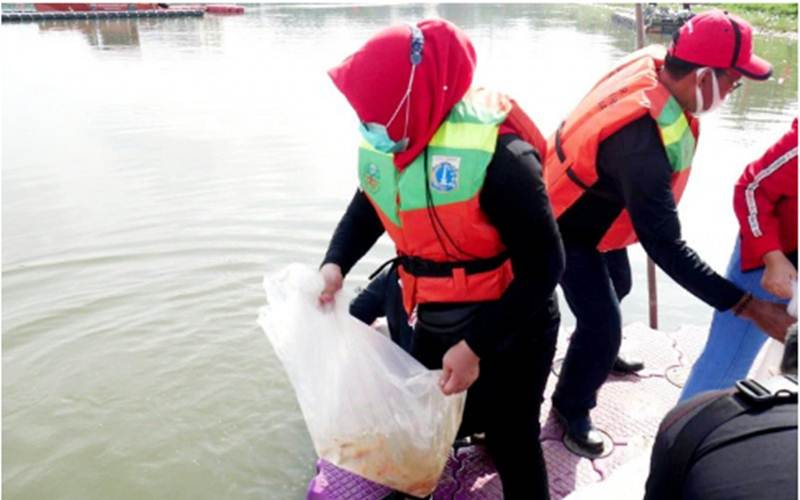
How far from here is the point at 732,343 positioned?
7.07 feet

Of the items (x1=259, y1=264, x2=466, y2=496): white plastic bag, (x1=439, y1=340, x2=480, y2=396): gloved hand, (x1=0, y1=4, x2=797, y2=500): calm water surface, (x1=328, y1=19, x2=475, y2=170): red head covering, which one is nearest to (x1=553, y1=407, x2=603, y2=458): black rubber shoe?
(x1=259, y1=264, x2=466, y2=496): white plastic bag

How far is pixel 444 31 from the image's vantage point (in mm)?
1543

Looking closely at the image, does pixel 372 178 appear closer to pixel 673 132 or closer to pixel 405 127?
pixel 405 127

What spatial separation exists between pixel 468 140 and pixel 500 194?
6.2 inches

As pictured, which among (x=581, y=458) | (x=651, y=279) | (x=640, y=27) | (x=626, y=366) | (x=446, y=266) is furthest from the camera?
(x=640, y=27)

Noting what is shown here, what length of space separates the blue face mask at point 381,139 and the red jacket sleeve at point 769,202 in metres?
1.12

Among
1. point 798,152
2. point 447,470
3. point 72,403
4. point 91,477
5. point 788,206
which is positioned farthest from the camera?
point 72,403

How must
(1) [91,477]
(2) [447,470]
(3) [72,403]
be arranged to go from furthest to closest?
(3) [72,403], (1) [91,477], (2) [447,470]

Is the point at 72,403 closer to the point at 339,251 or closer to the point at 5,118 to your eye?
the point at 339,251

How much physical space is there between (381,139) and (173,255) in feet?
12.7

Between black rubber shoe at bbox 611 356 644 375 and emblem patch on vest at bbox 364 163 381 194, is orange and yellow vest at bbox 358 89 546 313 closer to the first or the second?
emblem patch on vest at bbox 364 163 381 194

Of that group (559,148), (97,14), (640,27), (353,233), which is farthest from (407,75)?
(97,14)

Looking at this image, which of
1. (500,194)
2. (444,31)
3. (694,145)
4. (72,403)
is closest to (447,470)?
(500,194)

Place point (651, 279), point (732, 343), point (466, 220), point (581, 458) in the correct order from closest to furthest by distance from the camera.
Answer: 1. point (466, 220)
2. point (732, 343)
3. point (581, 458)
4. point (651, 279)
